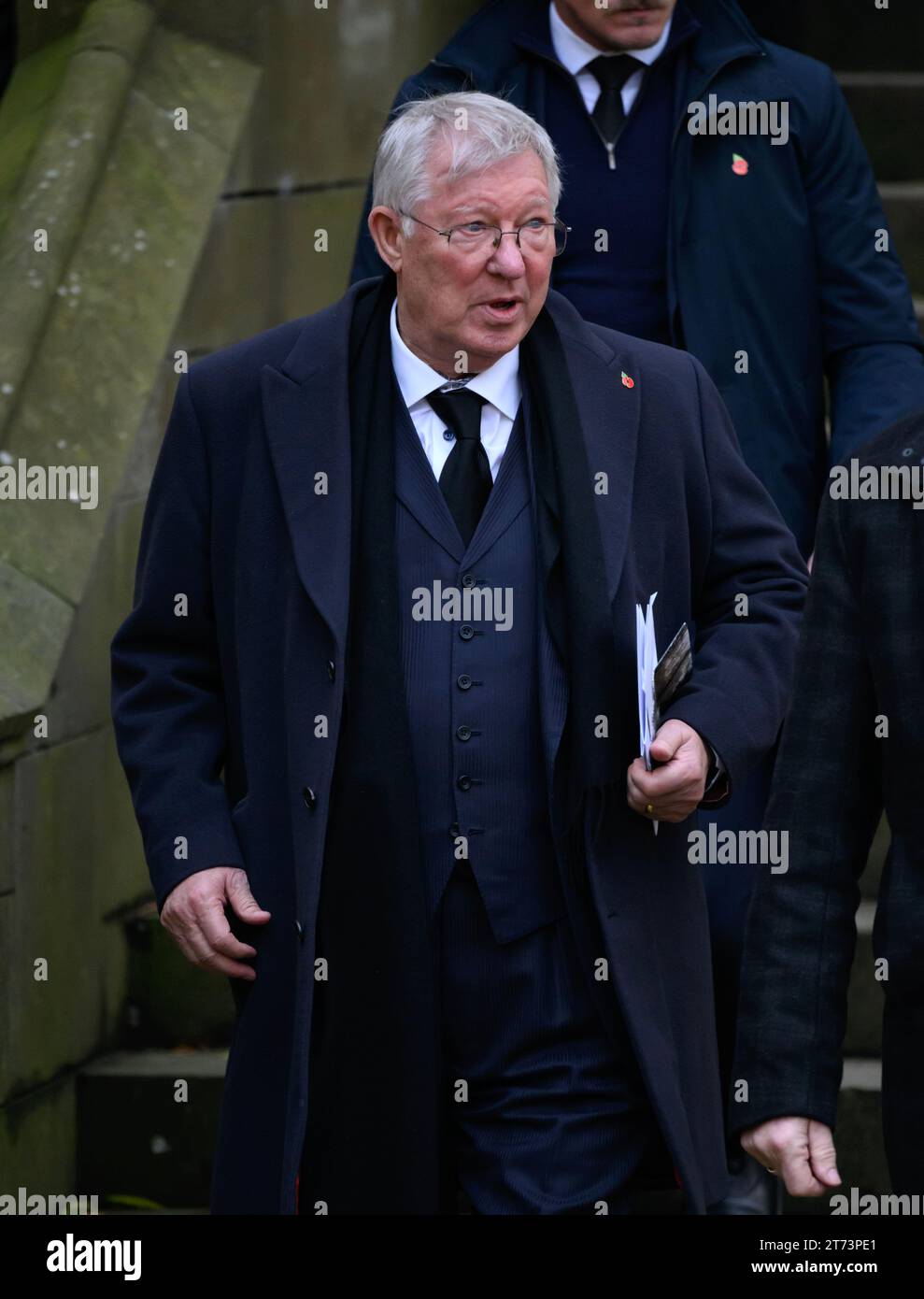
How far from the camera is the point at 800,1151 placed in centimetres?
303

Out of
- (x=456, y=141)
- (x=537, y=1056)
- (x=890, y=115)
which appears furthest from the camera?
(x=890, y=115)

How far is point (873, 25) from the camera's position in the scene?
704cm

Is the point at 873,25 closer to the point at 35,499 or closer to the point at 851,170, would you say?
the point at 851,170

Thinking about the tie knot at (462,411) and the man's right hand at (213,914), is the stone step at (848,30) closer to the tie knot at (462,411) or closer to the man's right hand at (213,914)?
the tie knot at (462,411)

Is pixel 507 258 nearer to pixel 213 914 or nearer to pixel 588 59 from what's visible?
pixel 213 914

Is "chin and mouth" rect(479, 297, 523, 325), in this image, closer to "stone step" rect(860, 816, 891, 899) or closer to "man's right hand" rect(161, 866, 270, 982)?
"man's right hand" rect(161, 866, 270, 982)

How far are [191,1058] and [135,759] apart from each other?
1706mm

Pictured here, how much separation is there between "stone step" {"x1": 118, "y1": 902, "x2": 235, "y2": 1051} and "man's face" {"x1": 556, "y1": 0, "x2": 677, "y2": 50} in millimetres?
2146

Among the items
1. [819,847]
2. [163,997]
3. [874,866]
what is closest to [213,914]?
[819,847]

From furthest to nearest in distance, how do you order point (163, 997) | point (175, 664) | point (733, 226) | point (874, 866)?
point (874, 866)
point (163, 997)
point (733, 226)
point (175, 664)

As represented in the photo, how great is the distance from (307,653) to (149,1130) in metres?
1.95

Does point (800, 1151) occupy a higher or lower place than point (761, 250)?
lower

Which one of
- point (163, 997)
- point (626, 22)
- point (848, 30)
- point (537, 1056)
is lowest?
point (537, 1056)

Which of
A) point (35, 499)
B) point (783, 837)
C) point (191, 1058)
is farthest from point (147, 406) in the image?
point (783, 837)
